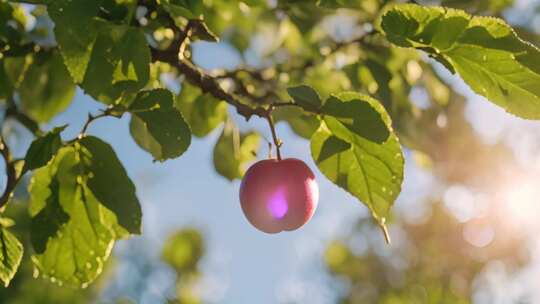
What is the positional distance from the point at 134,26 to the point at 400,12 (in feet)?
1.53

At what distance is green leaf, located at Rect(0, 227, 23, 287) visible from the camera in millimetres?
1432

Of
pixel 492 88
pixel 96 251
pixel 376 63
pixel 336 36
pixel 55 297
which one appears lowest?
pixel 55 297

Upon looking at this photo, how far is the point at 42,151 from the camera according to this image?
4.63ft

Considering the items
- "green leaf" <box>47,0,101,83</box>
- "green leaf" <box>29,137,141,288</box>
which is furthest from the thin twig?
"green leaf" <box>47,0,101,83</box>

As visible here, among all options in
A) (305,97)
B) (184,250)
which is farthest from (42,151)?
(184,250)

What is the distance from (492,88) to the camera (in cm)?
133

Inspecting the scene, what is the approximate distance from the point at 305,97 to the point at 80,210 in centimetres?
50

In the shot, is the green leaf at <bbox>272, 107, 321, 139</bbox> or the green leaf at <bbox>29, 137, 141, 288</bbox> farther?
the green leaf at <bbox>272, 107, 321, 139</bbox>

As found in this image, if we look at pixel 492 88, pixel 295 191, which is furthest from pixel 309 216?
pixel 492 88

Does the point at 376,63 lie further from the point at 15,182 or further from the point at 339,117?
the point at 15,182

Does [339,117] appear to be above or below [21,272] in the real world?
above

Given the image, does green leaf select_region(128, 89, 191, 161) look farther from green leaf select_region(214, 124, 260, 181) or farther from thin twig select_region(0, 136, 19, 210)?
green leaf select_region(214, 124, 260, 181)

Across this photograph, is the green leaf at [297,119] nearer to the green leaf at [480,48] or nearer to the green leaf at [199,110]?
the green leaf at [199,110]

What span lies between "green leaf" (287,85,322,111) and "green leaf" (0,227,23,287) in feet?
1.88
